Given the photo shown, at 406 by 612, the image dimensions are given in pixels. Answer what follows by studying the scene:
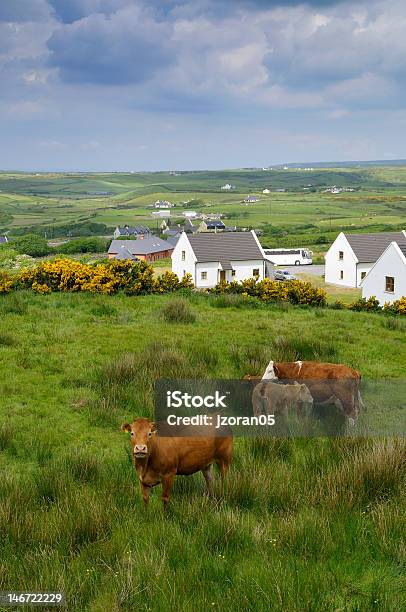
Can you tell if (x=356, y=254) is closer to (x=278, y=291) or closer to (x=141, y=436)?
(x=278, y=291)

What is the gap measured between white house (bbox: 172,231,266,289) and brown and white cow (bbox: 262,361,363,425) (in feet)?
159

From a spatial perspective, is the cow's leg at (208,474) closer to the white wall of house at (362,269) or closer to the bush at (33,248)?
the white wall of house at (362,269)

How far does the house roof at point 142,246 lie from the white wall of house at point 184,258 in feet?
122

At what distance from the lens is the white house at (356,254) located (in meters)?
60.9

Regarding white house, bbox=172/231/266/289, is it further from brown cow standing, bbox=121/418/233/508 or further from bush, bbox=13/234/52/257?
bush, bbox=13/234/52/257

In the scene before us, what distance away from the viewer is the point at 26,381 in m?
12.4

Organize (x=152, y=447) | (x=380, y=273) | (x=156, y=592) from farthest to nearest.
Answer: (x=380, y=273)
(x=152, y=447)
(x=156, y=592)

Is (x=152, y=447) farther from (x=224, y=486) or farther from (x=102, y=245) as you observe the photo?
(x=102, y=245)

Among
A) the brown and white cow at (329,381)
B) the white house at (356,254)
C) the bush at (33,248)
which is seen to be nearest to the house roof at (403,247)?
the white house at (356,254)

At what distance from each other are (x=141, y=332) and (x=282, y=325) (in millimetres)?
4737

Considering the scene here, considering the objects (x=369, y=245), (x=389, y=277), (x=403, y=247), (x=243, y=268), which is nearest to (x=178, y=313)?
(x=389, y=277)

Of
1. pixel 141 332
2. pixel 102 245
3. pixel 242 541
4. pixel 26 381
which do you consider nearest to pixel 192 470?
A: pixel 242 541

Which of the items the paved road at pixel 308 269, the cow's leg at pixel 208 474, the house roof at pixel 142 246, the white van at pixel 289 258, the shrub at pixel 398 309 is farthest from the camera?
the house roof at pixel 142 246

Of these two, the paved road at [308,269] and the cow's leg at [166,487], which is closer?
the cow's leg at [166,487]
